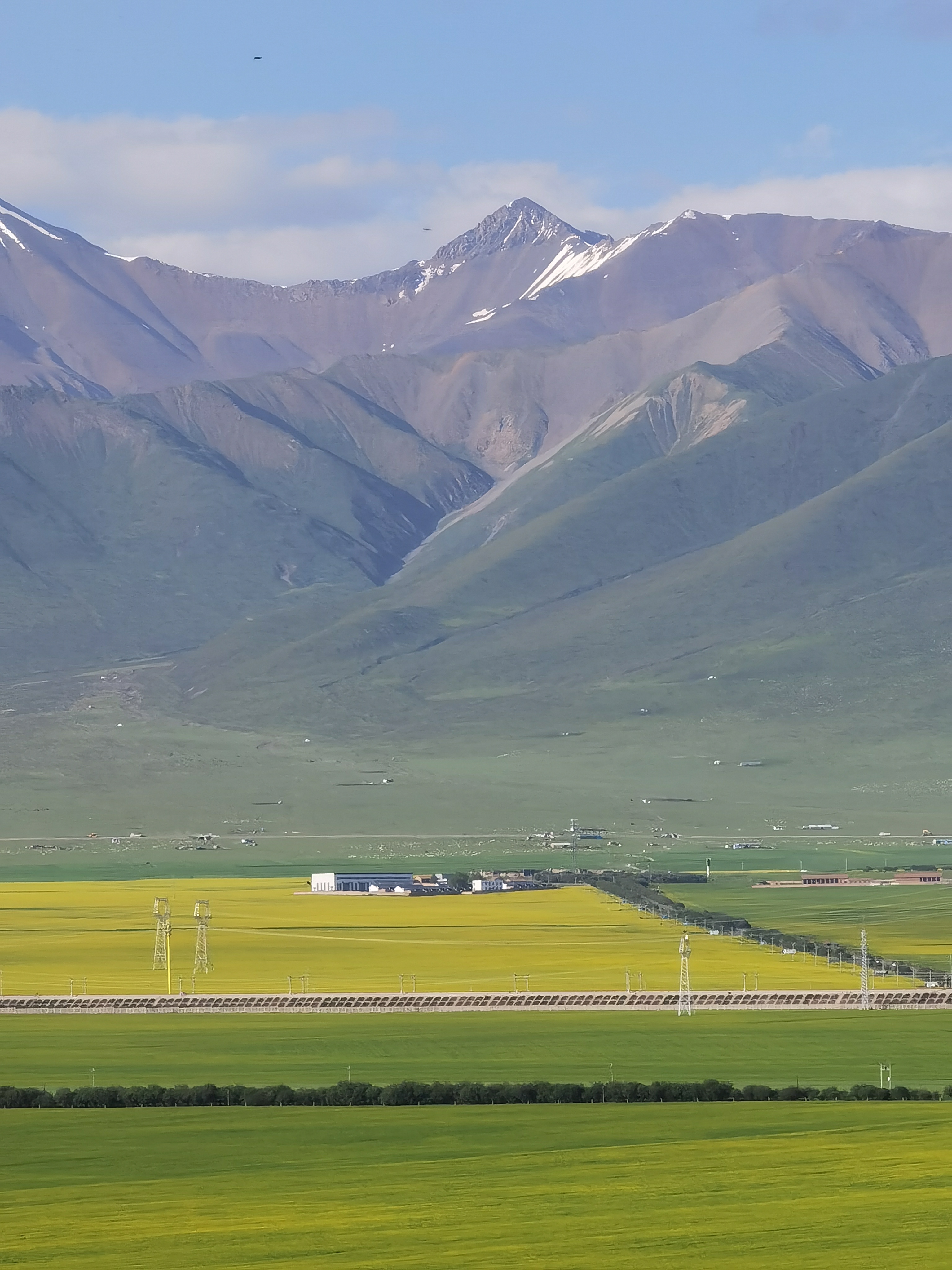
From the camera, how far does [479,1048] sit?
7894cm

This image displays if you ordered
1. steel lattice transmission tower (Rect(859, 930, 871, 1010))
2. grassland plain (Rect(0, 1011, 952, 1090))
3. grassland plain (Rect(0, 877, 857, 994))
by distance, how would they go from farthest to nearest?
1. grassland plain (Rect(0, 877, 857, 994))
2. steel lattice transmission tower (Rect(859, 930, 871, 1010))
3. grassland plain (Rect(0, 1011, 952, 1090))

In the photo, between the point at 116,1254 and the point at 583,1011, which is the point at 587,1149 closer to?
the point at 116,1254

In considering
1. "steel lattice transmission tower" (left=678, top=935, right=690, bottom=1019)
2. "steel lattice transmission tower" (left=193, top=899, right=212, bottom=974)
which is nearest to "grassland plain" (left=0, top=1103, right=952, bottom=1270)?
"steel lattice transmission tower" (left=678, top=935, right=690, bottom=1019)

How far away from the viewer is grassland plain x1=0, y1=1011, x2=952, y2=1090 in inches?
2854

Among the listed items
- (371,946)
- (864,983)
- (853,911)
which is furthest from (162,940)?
(853,911)

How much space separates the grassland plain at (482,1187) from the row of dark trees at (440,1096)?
101 cm

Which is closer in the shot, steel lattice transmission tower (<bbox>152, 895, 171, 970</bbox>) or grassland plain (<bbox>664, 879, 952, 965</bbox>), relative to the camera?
steel lattice transmission tower (<bbox>152, 895, 171, 970</bbox>)

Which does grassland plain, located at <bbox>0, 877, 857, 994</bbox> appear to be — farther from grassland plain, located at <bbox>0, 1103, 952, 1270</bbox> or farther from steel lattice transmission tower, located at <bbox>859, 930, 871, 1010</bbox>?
grassland plain, located at <bbox>0, 1103, 952, 1270</bbox>

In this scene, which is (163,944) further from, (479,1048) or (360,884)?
(360,884)

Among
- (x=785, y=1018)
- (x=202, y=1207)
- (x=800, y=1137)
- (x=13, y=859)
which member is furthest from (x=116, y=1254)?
(x=13, y=859)

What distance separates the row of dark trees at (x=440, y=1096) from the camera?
66.0 meters

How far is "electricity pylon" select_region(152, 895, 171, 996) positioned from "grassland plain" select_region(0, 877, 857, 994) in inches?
20.0

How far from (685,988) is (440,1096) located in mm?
27341

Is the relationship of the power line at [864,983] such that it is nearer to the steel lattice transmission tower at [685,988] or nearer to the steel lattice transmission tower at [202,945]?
the steel lattice transmission tower at [685,988]
